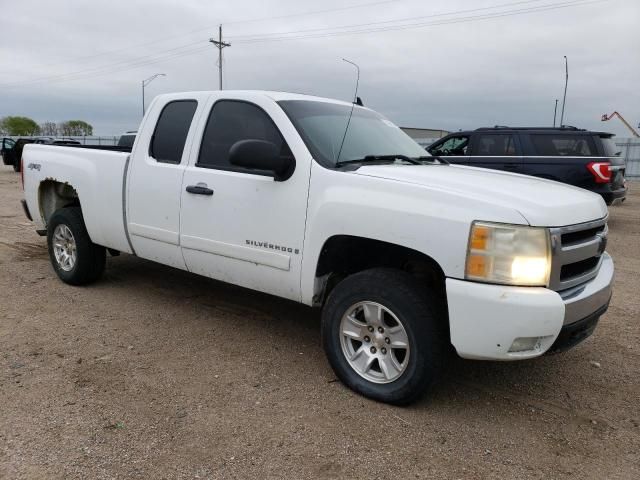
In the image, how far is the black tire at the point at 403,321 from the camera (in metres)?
3.08

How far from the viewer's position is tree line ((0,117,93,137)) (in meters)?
63.2

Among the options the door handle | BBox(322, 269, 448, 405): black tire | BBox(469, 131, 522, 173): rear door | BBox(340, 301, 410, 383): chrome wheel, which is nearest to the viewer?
BBox(322, 269, 448, 405): black tire

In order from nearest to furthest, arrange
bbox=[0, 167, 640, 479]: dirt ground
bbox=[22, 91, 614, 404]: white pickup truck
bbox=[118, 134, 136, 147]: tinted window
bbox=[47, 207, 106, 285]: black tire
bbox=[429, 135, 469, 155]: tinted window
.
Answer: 1. bbox=[0, 167, 640, 479]: dirt ground
2. bbox=[22, 91, 614, 404]: white pickup truck
3. bbox=[47, 207, 106, 285]: black tire
4. bbox=[118, 134, 136, 147]: tinted window
5. bbox=[429, 135, 469, 155]: tinted window

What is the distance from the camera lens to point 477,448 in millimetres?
2922

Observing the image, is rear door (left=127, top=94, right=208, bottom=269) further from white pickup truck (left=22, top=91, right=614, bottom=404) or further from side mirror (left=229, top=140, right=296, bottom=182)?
side mirror (left=229, top=140, right=296, bottom=182)

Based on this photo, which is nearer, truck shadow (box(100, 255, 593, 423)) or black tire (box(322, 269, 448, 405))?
black tire (box(322, 269, 448, 405))

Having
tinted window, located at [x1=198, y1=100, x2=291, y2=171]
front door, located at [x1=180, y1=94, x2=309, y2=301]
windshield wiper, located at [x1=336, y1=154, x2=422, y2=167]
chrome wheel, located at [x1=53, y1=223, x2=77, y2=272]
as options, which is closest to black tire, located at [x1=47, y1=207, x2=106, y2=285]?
chrome wheel, located at [x1=53, y1=223, x2=77, y2=272]

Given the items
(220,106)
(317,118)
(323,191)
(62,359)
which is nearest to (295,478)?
(323,191)

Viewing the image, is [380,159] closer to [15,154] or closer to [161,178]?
[161,178]

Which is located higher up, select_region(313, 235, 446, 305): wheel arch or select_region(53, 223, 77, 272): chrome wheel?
select_region(313, 235, 446, 305): wheel arch

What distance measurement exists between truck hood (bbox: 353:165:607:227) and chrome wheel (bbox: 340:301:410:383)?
798mm

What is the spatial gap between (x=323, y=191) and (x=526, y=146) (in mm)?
8443

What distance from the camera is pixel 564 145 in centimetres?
1047

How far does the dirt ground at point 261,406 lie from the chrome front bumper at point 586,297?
67 centimetres
